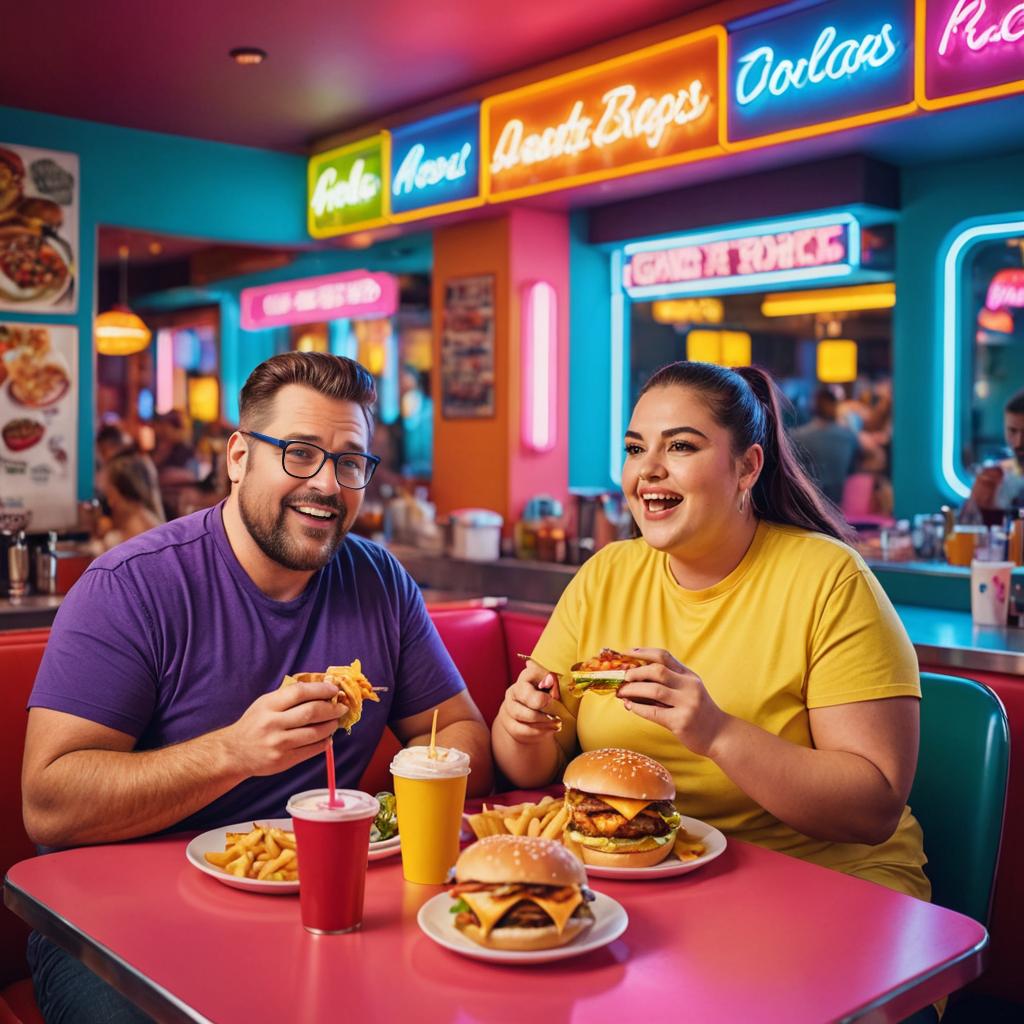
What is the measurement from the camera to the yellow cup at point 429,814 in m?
1.60

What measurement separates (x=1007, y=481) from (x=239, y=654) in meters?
3.82

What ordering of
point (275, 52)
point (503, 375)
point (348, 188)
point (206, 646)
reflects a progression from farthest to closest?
point (348, 188)
point (503, 375)
point (275, 52)
point (206, 646)

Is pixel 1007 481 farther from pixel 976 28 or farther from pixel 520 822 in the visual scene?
pixel 520 822

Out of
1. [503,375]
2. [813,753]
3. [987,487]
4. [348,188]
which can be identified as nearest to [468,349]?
[503,375]

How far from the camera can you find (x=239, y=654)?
2.08 metres

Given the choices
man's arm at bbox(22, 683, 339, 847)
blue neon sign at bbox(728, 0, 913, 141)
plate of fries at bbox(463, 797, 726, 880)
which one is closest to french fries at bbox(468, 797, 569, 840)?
plate of fries at bbox(463, 797, 726, 880)

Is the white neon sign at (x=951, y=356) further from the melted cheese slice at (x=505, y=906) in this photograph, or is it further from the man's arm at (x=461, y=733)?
the melted cheese slice at (x=505, y=906)

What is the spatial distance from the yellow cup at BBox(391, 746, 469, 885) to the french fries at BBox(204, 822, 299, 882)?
0.16 meters

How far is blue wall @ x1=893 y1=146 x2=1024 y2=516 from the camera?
5.73 m

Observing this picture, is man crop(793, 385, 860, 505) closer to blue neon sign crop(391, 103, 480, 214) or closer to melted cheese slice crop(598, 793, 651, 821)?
blue neon sign crop(391, 103, 480, 214)

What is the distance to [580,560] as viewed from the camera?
5.42 metres

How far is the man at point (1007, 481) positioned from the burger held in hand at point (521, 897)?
3.83m

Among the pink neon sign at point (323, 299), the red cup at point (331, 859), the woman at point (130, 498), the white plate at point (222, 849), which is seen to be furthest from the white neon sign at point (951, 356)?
the red cup at point (331, 859)

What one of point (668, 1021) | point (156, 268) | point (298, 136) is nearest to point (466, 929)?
point (668, 1021)
